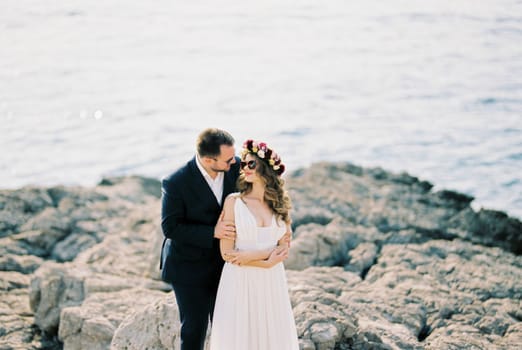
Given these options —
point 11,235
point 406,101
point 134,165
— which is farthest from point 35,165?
point 406,101

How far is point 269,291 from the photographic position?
15.9 ft

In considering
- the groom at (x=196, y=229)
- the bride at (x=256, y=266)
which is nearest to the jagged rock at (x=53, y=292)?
the groom at (x=196, y=229)

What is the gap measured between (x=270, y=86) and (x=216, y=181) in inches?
896

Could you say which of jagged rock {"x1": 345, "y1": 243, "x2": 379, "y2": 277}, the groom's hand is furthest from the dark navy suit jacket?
jagged rock {"x1": 345, "y1": 243, "x2": 379, "y2": 277}

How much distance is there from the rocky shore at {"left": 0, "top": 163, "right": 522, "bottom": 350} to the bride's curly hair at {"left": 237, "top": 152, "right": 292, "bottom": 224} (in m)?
1.32

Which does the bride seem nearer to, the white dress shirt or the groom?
the groom

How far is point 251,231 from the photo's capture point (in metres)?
4.76

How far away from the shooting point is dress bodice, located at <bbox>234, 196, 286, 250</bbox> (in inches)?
187

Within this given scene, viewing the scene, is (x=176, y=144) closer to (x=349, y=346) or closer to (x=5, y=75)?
(x=5, y=75)

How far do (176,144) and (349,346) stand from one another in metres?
17.4

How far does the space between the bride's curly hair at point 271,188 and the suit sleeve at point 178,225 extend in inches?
16.9

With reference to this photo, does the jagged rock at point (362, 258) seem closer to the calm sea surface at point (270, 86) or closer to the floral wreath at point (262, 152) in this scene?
the floral wreath at point (262, 152)

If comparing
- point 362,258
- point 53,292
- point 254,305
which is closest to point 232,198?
point 254,305

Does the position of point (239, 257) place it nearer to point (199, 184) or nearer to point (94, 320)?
point (199, 184)
